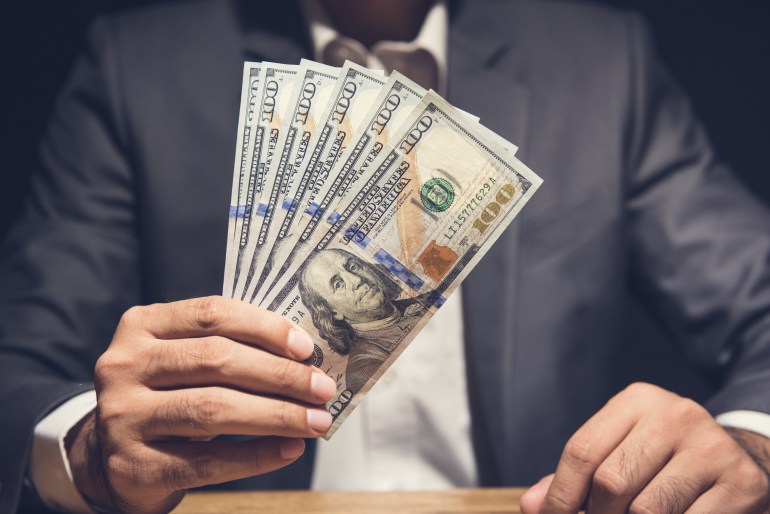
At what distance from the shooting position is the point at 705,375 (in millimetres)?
1435

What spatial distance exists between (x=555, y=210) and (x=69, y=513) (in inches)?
37.3

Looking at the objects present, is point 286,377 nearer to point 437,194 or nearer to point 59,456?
point 437,194

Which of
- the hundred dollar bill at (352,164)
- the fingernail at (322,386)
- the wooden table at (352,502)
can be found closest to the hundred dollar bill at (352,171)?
the hundred dollar bill at (352,164)

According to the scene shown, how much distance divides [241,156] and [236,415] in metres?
0.28

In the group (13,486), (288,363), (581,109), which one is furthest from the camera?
(581,109)

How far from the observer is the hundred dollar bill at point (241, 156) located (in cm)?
75

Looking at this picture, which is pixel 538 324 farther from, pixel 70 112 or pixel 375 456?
pixel 70 112

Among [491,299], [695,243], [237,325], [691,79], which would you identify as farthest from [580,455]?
[691,79]

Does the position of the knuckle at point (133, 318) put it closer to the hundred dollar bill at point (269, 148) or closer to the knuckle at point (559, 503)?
the hundred dollar bill at point (269, 148)

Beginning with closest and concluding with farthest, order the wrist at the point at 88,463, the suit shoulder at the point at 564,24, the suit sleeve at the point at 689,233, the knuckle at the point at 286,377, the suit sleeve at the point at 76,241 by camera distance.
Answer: the knuckle at the point at 286,377 < the wrist at the point at 88,463 < the suit sleeve at the point at 76,241 < the suit sleeve at the point at 689,233 < the suit shoulder at the point at 564,24

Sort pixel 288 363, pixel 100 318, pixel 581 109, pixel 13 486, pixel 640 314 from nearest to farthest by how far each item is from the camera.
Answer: pixel 288 363 < pixel 13 486 < pixel 100 318 < pixel 581 109 < pixel 640 314

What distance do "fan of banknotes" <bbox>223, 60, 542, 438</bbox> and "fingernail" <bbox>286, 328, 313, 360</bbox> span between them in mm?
46

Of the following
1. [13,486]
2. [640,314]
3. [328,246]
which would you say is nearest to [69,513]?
[13,486]

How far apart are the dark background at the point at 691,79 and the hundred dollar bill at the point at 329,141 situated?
1212 mm
